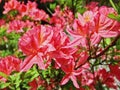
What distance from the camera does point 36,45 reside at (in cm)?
161

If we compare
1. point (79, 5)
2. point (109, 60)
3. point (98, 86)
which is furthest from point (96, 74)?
point (79, 5)

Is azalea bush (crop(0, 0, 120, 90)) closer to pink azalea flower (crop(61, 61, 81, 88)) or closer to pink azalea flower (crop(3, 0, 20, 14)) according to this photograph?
pink azalea flower (crop(61, 61, 81, 88))

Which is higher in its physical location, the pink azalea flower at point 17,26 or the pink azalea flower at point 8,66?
Answer: the pink azalea flower at point 8,66

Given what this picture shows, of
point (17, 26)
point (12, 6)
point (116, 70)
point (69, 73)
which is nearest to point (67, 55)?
point (69, 73)

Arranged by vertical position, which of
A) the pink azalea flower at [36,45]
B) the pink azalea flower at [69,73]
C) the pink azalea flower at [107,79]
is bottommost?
the pink azalea flower at [107,79]

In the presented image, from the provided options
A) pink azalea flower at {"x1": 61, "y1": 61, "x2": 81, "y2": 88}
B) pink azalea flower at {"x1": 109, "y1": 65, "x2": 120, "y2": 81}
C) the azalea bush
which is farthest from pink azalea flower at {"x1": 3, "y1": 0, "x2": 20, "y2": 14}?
pink azalea flower at {"x1": 61, "y1": 61, "x2": 81, "y2": 88}

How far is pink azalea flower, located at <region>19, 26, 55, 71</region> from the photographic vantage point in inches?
61.9

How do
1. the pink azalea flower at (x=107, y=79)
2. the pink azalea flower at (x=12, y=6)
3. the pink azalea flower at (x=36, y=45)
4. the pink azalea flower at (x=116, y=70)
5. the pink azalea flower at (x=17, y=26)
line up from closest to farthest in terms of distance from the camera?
the pink azalea flower at (x=36, y=45), the pink azalea flower at (x=116, y=70), the pink azalea flower at (x=107, y=79), the pink azalea flower at (x=17, y=26), the pink azalea flower at (x=12, y=6)

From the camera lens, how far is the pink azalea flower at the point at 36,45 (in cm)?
157

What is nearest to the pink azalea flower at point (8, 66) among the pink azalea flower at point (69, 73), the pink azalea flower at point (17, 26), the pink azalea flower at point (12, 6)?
the pink azalea flower at point (69, 73)

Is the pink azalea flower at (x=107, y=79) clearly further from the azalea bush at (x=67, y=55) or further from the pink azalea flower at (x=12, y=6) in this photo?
the pink azalea flower at (x=12, y=6)

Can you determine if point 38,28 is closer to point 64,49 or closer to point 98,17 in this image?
point 64,49

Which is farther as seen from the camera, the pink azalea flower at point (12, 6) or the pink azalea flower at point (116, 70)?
the pink azalea flower at point (12, 6)

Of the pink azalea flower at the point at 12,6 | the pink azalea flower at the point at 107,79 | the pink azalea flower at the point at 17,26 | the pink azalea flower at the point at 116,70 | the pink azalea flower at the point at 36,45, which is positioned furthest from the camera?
the pink azalea flower at the point at 12,6
